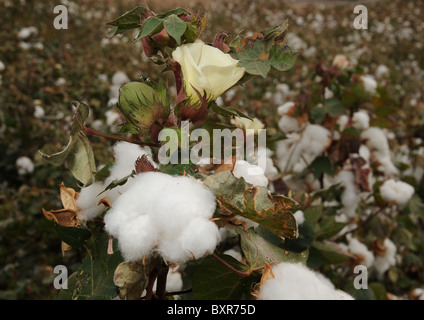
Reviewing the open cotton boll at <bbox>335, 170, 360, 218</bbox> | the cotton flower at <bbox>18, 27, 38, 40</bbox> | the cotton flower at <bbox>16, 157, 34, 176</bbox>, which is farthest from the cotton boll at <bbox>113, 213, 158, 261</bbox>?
the cotton flower at <bbox>18, 27, 38, 40</bbox>

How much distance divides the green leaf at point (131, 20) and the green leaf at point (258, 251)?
0.29 meters

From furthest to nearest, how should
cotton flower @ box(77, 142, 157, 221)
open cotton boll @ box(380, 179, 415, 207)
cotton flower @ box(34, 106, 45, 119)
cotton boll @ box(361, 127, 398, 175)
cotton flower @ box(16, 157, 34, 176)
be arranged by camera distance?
cotton flower @ box(34, 106, 45, 119), cotton flower @ box(16, 157, 34, 176), cotton boll @ box(361, 127, 398, 175), open cotton boll @ box(380, 179, 415, 207), cotton flower @ box(77, 142, 157, 221)

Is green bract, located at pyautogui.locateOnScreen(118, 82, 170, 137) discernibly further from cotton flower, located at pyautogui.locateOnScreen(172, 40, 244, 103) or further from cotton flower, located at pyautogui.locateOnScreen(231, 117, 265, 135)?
cotton flower, located at pyautogui.locateOnScreen(231, 117, 265, 135)

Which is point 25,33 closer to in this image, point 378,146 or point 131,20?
point 378,146

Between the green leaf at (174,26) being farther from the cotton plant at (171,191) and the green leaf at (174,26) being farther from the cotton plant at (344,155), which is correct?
the cotton plant at (344,155)

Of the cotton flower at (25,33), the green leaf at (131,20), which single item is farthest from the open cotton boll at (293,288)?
the cotton flower at (25,33)

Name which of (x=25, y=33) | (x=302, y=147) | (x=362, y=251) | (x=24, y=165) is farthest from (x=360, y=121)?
(x=25, y=33)

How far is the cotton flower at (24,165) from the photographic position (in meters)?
1.76

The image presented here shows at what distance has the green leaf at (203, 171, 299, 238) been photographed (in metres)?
0.42

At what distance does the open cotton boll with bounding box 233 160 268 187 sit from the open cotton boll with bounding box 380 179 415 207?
0.80 metres

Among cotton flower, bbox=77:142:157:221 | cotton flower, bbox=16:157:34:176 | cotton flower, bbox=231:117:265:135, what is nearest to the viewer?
cotton flower, bbox=77:142:157:221

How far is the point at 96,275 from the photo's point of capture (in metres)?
0.48

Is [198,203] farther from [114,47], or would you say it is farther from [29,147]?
[114,47]

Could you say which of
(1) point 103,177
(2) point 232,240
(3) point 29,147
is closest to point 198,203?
(1) point 103,177
